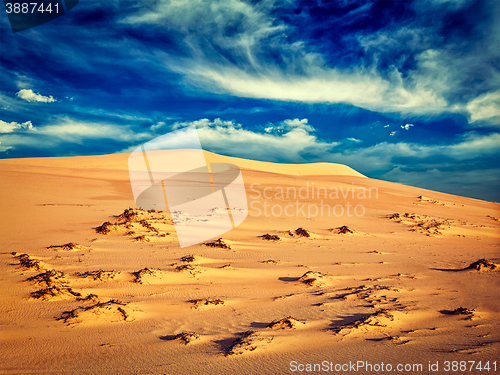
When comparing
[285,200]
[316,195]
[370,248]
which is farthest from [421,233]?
[316,195]

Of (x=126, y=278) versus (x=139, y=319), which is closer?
(x=139, y=319)

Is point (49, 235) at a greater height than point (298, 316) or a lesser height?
greater

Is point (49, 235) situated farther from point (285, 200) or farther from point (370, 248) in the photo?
point (285, 200)

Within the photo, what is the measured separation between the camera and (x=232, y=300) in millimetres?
4977

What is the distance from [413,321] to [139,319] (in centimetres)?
386

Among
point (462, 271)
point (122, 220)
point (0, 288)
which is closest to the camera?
point (0, 288)

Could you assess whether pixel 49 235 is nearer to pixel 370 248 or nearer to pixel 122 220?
pixel 122 220

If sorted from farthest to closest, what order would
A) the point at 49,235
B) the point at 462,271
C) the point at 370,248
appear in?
1. the point at 370,248
2. the point at 49,235
3. the point at 462,271

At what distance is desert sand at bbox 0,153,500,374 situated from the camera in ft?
10.3

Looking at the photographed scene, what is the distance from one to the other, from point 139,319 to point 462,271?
699 centimetres

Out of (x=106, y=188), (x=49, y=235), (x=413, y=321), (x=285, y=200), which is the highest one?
(x=106, y=188)

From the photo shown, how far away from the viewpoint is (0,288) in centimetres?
454

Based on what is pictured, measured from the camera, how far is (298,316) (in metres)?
4.36

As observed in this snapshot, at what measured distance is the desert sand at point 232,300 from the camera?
313cm
